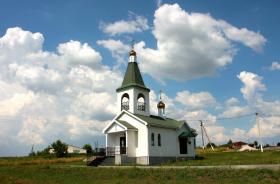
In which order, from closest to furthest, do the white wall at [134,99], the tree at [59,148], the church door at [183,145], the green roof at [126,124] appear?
the green roof at [126,124], the white wall at [134,99], the church door at [183,145], the tree at [59,148]

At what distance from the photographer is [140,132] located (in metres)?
33.1

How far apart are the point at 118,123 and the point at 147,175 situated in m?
12.0

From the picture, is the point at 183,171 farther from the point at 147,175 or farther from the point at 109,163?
the point at 109,163

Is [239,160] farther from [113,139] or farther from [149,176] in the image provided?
[113,139]

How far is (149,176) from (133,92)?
14.6 meters

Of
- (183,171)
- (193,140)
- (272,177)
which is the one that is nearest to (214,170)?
(183,171)

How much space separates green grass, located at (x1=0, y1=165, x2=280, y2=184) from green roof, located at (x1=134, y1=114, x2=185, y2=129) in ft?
30.3

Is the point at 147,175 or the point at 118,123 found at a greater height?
the point at 118,123

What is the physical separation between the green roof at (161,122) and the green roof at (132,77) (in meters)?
3.42

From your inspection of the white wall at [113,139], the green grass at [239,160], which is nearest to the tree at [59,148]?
the white wall at [113,139]

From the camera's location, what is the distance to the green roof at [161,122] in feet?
110

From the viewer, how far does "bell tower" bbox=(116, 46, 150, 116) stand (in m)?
35.0

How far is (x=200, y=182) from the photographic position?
Result: 18703mm

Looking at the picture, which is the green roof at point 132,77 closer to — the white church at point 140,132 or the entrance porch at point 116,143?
the white church at point 140,132
